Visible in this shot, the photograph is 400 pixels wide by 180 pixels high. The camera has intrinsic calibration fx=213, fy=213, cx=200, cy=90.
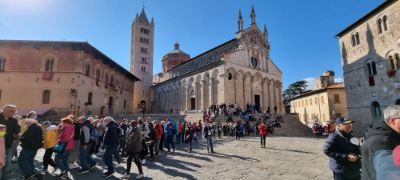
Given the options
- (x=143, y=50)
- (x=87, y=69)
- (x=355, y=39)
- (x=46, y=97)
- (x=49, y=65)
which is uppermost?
(x=143, y=50)

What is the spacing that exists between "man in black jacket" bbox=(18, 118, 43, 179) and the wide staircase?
19.0m

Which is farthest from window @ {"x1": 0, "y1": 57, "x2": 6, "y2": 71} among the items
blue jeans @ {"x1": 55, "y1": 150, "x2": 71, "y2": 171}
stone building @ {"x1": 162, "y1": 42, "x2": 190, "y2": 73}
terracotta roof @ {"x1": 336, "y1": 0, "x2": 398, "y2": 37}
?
terracotta roof @ {"x1": 336, "y1": 0, "x2": 398, "y2": 37}

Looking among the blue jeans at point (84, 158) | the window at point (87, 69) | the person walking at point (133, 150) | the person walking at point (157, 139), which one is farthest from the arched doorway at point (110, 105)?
the person walking at point (133, 150)

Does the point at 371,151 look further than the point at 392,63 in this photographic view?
No

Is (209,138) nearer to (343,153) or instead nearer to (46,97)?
(343,153)

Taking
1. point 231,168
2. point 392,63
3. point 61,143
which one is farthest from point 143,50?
point 231,168

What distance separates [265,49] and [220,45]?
830 cm

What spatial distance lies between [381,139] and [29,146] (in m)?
6.80

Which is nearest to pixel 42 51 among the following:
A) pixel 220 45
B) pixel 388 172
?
pixel 220 45

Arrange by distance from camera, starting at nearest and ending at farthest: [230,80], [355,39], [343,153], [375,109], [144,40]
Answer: [343,153] → [375,109] → [355,39] → [230,80] → [144,40]

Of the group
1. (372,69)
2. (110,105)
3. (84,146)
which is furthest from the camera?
(110,105)

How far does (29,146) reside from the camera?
5.26m

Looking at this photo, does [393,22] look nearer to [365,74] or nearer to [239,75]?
[365,74]

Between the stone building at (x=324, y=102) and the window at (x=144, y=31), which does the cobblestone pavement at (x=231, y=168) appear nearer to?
the stone building at (x=324, y=102)
